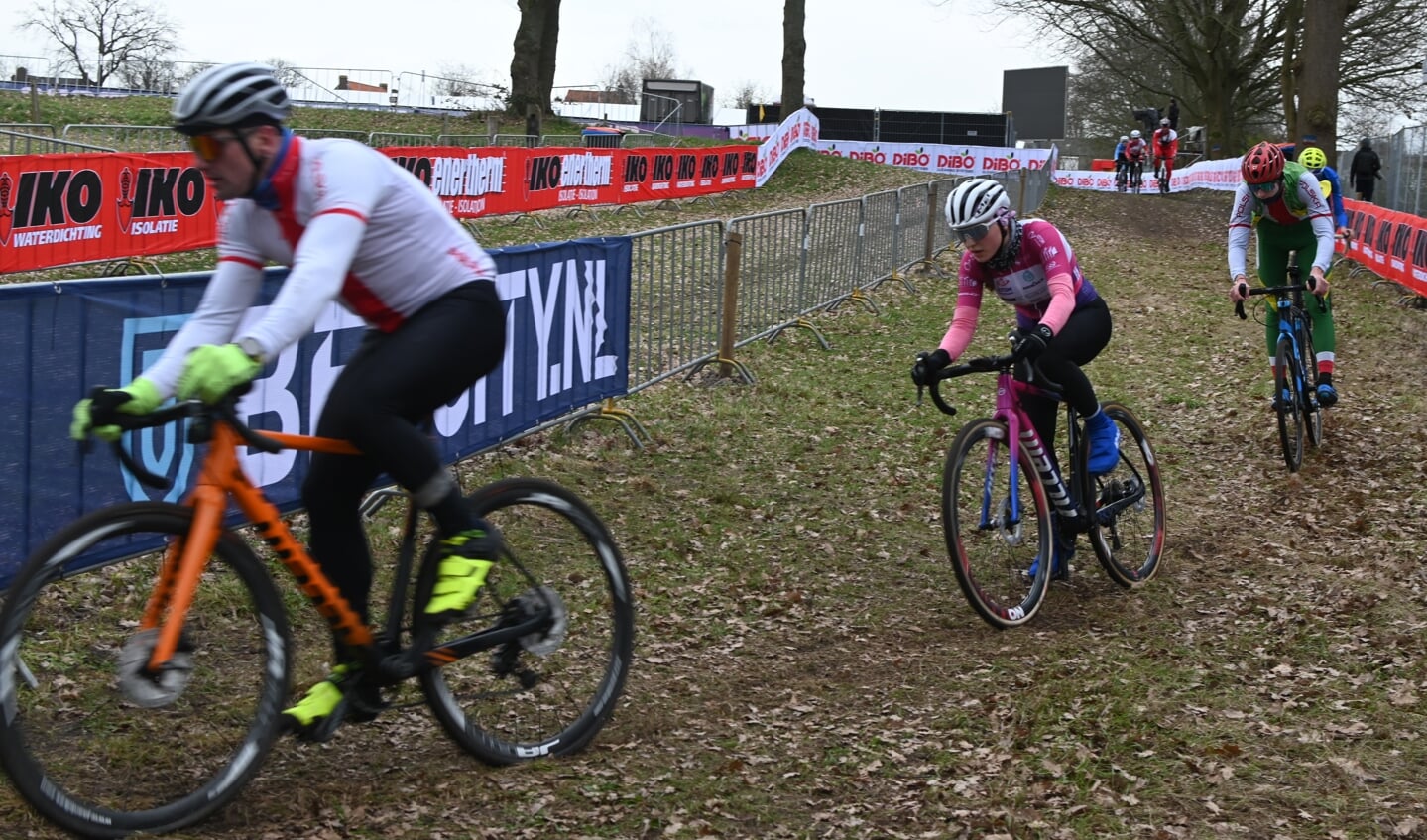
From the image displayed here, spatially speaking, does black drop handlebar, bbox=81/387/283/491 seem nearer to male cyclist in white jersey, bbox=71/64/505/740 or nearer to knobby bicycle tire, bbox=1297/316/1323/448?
male cyclist in white jersey, bbox=71/64/505/740

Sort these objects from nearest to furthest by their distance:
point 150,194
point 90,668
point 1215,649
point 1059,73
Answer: point 90,668, point 1215,649, point 150,194, point 1059,73

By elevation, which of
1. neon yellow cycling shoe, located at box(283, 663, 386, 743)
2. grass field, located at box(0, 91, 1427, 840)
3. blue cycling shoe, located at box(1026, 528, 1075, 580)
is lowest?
grass field, located at box(0, 91, 1427, 840)

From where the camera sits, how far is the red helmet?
9.04 meters

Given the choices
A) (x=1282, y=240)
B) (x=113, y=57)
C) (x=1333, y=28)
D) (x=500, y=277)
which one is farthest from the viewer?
(x=113, y=57)

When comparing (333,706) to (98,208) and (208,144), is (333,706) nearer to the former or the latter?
(208,144)

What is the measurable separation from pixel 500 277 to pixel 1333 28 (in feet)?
89.9

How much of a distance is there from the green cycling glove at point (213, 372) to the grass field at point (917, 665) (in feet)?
4.09

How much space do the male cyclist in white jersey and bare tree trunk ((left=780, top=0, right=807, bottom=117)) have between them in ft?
117

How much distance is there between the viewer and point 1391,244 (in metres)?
19.9

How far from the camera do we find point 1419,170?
2319 cm

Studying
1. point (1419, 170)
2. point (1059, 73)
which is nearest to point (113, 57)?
point (1059, 73)

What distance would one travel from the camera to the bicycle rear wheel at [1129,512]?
269 inches

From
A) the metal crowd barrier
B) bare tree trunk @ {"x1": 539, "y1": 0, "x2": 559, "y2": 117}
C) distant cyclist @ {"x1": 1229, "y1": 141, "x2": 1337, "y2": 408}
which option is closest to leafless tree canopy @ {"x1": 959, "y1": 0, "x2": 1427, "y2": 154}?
bare tree trunk @ {"x1": 539, "y1": 0, "x2": 559, "y2": 117}

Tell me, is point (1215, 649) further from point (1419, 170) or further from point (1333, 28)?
point (1333, 28)
